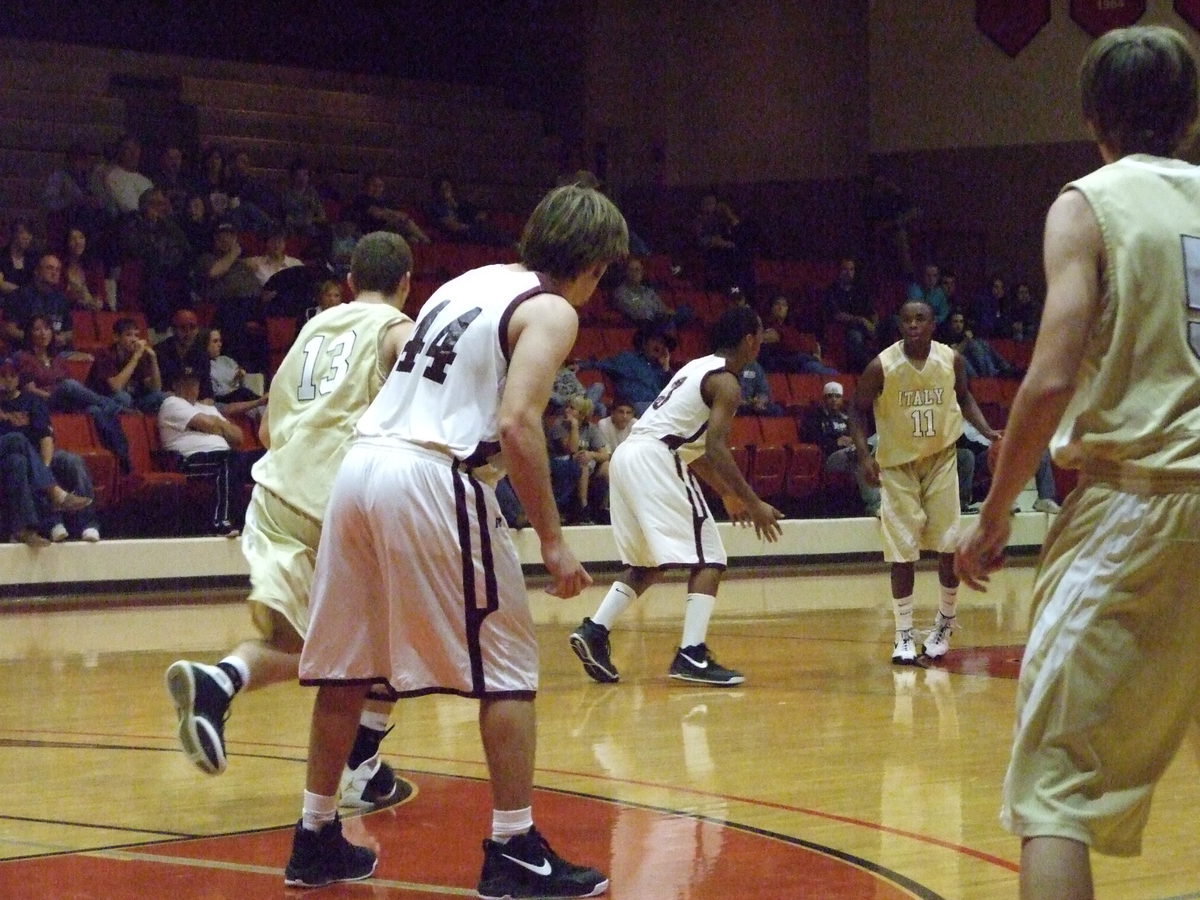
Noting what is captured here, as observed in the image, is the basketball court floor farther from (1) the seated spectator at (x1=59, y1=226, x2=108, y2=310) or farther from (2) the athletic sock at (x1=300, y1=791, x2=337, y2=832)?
(1) the seated spectator at (x1=59, y1=226, x2=108, y2=310)

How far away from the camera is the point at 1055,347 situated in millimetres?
2893

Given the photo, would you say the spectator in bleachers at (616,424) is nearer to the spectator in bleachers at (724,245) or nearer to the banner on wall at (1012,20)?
the spectator in bleachers at (724,245)

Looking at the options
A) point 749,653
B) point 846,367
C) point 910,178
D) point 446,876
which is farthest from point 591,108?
point 446,876

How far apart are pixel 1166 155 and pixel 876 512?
12567 millimetres

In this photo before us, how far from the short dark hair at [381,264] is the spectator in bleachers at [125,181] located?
32.5ft

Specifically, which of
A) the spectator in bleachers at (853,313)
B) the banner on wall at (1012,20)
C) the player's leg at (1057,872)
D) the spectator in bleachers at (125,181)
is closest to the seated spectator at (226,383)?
the spectator in bleachers at (125,181)

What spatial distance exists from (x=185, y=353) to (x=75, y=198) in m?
2.51

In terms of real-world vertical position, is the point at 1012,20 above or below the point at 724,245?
above

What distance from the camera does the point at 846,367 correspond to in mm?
17938

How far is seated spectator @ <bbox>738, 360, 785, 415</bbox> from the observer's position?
52.2 ft

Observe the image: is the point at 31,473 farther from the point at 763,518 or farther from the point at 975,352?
the point at 975,352

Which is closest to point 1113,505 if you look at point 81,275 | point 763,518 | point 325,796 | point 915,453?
point 325,796

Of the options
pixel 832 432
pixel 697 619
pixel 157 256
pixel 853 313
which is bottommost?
pixel 832 432

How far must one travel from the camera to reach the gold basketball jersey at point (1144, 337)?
2.95 meters
